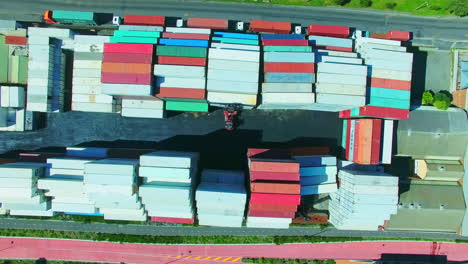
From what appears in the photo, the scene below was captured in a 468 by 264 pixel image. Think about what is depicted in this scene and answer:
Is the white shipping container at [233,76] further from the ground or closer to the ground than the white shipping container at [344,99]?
further from the ground

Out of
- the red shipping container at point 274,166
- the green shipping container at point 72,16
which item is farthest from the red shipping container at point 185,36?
the red shipping container at point 274,166

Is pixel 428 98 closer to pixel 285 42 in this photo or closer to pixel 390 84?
pixel 390 84

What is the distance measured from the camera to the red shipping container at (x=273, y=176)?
38000mm

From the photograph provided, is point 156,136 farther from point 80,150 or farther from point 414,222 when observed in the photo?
point 414,222

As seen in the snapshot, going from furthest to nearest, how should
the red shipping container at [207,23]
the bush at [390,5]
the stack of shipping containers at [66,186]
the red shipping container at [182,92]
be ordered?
the bush at [390,5]
the red shipping container at [207,23]
the stack of shipping containers at [66,186]
the red shipping container at [182,92]

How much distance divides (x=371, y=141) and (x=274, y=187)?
14962 millimetres

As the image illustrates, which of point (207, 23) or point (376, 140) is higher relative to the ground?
point (207, 23)

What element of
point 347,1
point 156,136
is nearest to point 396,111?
point 347,1

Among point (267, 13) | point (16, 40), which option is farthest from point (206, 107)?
point (16, 40)

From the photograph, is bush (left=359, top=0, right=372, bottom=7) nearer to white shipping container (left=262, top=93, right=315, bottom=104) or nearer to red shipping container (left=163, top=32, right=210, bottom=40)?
white shipping container (left=262, top=93, right=315, bottom=104)

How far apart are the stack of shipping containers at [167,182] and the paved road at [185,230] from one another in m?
7.47

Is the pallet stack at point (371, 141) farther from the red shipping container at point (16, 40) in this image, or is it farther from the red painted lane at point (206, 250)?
the red shipping container at point (16, 40)

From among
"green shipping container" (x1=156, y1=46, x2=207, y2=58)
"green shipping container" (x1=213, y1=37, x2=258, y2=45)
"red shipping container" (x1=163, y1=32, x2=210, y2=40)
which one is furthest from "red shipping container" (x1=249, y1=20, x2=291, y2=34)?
"green shipping container" (x1=156, y1=46, x2=207, y2=58)

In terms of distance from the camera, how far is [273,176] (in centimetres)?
3806
